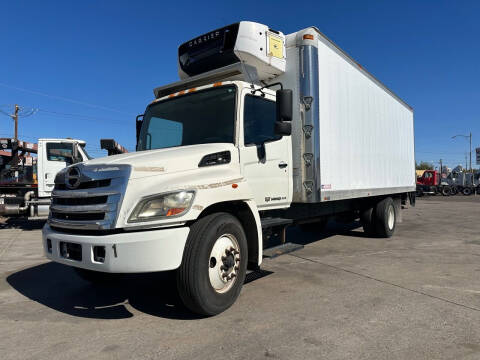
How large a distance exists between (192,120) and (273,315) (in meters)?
2.47

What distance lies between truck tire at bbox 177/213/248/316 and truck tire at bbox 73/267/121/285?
5.94 ft

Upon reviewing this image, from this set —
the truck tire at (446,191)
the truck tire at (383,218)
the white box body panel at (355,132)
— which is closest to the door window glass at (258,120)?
the white box body panel at (355,132)

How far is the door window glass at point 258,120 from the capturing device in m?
4.14

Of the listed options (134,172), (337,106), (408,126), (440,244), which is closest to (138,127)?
(134,172)

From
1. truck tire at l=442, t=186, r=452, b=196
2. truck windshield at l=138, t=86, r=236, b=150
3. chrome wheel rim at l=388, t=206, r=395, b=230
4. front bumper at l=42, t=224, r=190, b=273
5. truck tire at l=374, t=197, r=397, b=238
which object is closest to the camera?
front bumper at l=42, t=224, r=190, b=273

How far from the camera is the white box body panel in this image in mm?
5352

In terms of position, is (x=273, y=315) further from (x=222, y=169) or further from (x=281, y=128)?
(x=281, y=128)

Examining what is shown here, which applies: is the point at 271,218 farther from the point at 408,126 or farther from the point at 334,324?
the point at 408,126

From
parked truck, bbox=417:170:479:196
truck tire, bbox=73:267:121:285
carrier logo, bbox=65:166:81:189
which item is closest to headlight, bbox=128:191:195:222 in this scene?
carrier logo, bbox=65:166:81:189

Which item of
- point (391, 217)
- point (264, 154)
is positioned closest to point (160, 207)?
point (264, 154)

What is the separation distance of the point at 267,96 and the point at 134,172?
2242 mm

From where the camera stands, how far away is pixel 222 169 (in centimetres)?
366

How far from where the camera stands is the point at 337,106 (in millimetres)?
5730

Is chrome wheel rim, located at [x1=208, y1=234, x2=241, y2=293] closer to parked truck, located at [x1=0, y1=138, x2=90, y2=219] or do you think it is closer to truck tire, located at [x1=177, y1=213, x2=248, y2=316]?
truck tire, located at [x1=177, y1=213, x2=248, y2=316]
